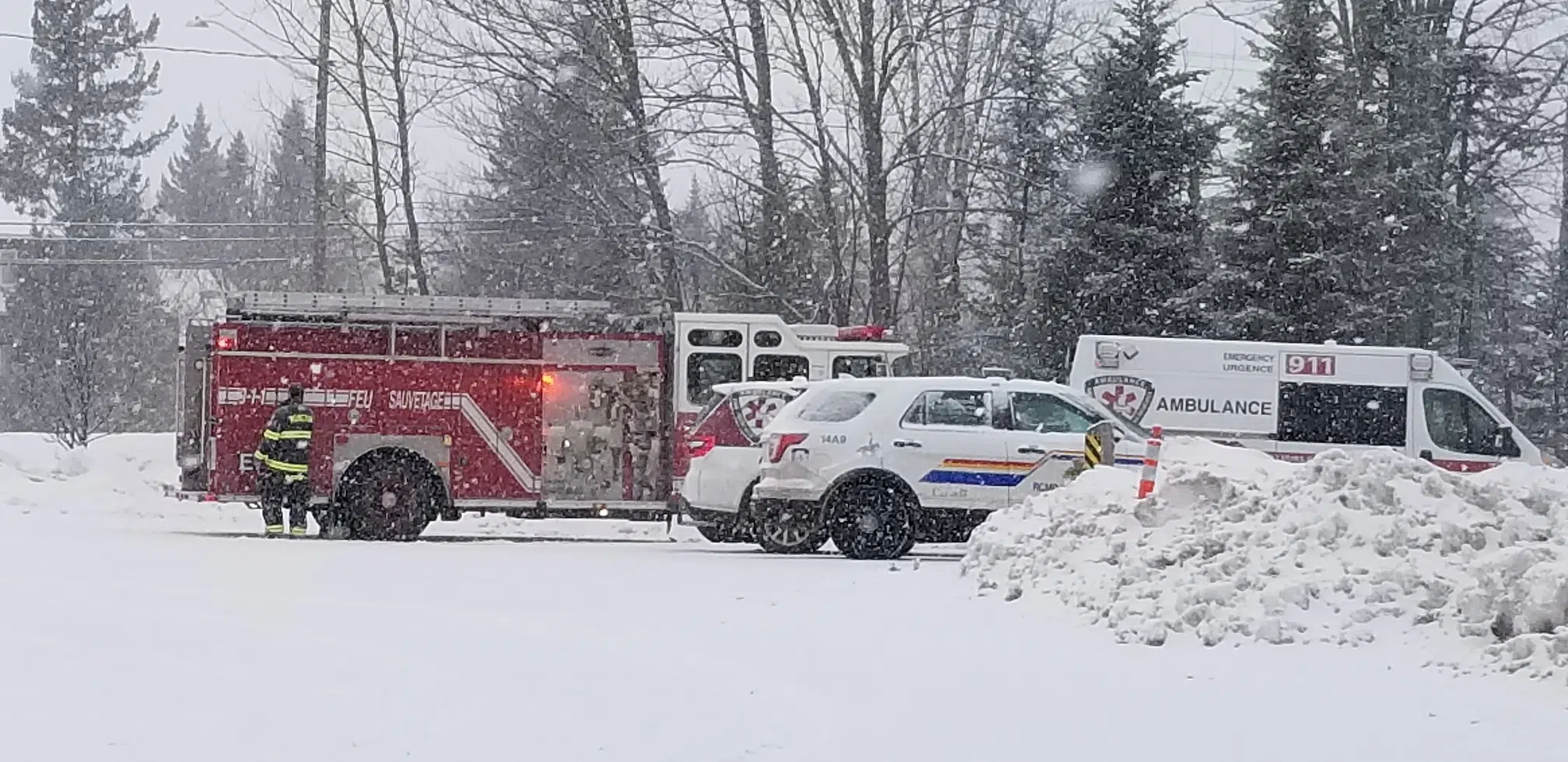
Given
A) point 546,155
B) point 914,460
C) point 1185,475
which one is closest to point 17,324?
point 546,155

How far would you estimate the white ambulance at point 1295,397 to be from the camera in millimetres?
19250

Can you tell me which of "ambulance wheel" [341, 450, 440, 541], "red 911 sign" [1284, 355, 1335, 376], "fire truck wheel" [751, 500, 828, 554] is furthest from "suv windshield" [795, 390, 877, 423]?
"red 911 sign" [1284, 355, 1335, 376]

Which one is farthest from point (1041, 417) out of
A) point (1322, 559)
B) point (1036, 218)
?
point (1036, 218)

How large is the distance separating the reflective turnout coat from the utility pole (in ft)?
46.8

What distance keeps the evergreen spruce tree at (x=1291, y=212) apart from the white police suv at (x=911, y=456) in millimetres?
13979

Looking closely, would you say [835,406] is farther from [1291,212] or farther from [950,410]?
[1291,212]

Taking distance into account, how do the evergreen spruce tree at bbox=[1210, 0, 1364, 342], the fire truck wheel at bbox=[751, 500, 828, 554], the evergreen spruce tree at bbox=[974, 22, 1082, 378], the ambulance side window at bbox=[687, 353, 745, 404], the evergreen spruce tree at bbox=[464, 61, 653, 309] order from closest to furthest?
the fire truck wheel at bbox=[751, 500, 828, 554] < the ambulance side window at bbox=[687, 353, 745, 404] < the evergreen spruce tree at bbox=[1210, 0, 1364, 342] < the evergreen spruce tree at bbox=[464, 61, 653, 309] < the evergreen spruce tree at bbox=[974, 22, 1082, 378]

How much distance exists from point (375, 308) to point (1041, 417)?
7.49m

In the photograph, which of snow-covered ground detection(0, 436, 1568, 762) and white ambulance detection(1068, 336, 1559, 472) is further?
white ambulance detection(1068, 336, 1559, 472)

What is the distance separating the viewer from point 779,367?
20.4m

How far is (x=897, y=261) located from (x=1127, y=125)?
652cm

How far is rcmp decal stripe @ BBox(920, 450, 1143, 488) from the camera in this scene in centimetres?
1598

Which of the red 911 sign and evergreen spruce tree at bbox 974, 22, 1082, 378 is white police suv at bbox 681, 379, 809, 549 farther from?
evergreen spruce tree at bbox 974, 22, 1082, 378

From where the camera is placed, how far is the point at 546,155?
104ft
